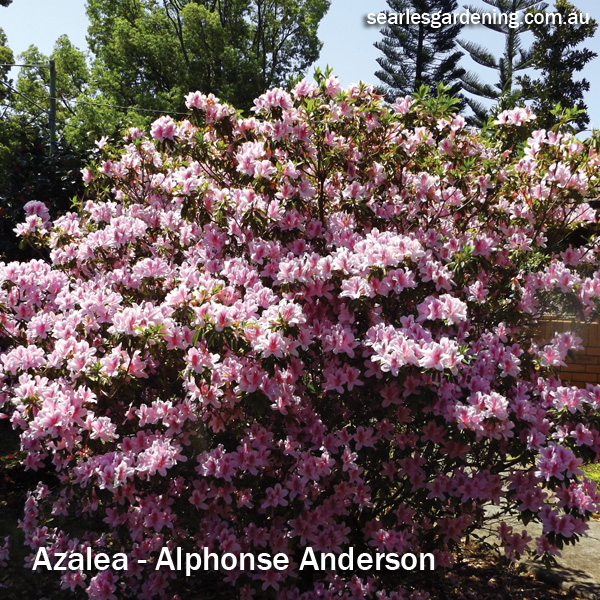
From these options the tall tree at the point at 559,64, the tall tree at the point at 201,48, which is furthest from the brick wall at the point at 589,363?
the tall tree at the point at 201,48

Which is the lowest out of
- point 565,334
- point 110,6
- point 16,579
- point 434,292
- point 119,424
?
point 16,579

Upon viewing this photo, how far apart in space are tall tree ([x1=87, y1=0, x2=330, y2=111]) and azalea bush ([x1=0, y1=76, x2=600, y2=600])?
1826cm

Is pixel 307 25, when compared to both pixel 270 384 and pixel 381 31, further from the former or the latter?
pixel 270 384

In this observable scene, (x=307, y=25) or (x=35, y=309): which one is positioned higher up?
(x=307, y=25)

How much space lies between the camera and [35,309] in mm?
3555

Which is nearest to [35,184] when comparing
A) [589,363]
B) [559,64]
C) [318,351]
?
[318,351]

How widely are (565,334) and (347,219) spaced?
3.65ft

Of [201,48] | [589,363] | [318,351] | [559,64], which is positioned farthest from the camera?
[201,48]

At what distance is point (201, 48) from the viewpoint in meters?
22.2

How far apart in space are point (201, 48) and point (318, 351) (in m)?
21.3

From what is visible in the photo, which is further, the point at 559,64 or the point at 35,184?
the point at 559,64

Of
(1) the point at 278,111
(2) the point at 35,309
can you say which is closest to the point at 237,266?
(1) the point at 278,111

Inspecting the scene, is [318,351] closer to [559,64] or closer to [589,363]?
[589,363]

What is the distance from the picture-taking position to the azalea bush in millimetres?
2639
